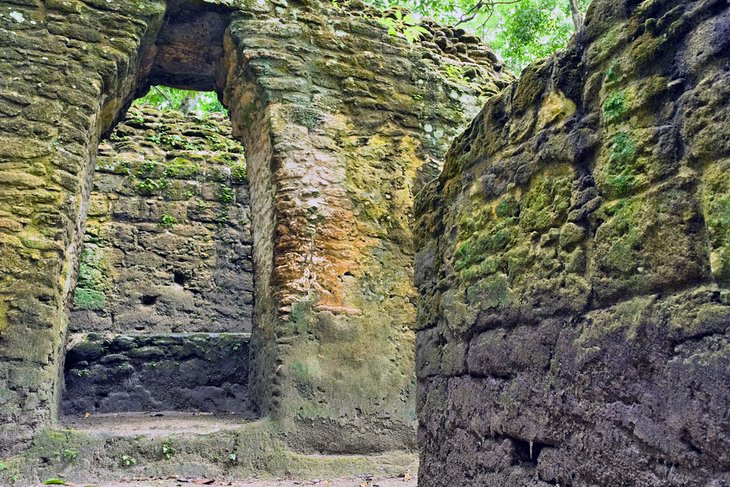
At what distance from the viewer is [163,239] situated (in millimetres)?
7453

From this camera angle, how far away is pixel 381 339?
5059mm

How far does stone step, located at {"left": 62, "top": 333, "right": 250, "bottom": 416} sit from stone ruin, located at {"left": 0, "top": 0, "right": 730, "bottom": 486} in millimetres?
20

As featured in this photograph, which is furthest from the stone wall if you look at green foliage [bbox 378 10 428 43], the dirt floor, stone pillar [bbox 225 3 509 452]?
the dirt floor

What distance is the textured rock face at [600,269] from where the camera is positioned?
1.60 meters

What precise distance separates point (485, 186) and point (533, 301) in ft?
2.14

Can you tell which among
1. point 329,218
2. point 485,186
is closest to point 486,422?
point 485,186

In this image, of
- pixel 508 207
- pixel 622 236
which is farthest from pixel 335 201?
pixel 622 236

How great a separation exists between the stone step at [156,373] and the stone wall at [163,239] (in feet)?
3.03

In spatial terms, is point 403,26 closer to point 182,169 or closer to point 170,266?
point 182,169

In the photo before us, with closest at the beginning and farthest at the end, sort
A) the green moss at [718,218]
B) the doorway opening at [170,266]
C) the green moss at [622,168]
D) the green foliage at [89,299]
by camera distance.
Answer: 1. the green moss at [718,218]
2. the green moss at [622,168]
3. the doorway opening at [170,266]
4. the green foliage at [89,299]

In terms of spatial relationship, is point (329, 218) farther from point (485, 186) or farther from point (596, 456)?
point (596, 456)

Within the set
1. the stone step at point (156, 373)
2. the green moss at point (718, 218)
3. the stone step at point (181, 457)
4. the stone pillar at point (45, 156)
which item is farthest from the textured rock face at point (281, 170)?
the green moss at point (718, 218)

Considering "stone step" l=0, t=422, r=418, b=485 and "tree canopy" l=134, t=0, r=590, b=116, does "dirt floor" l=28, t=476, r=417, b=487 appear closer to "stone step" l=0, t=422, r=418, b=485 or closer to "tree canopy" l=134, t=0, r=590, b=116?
"stone step" l=0, t=422, r=418, b=485

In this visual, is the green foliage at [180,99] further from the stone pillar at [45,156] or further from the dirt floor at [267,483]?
the dirt floor at [267,483]
